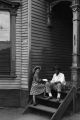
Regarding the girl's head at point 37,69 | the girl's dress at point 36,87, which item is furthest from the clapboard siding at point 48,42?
the girl's dress at point 36,87

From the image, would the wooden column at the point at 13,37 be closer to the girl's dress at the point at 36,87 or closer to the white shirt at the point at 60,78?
the girl's dress at the point at 36,87

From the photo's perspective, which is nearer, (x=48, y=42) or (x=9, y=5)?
(x=9, y=5)

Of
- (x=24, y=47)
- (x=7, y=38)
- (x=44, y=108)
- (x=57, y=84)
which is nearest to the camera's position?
(x=44, y=108)

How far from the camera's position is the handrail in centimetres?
802

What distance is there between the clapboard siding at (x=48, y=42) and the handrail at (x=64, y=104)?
7.15ft

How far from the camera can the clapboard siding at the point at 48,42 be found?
1030 centimetres

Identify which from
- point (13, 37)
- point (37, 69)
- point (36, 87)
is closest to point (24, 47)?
Answer: point (13, 37)

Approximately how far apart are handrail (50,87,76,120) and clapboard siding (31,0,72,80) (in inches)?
85.8

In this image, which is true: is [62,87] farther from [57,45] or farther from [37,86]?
[57,45]

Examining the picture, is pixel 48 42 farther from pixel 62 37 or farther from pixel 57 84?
pixel 57 84

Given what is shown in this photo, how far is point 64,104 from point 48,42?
11.7 ft

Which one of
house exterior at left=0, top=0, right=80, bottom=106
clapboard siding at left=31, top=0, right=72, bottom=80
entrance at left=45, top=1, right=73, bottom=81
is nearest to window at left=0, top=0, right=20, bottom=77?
house exterior at left=0, top=0, right=80, bottom=106

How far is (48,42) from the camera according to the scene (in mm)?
10984

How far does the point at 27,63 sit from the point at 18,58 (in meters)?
0.55
